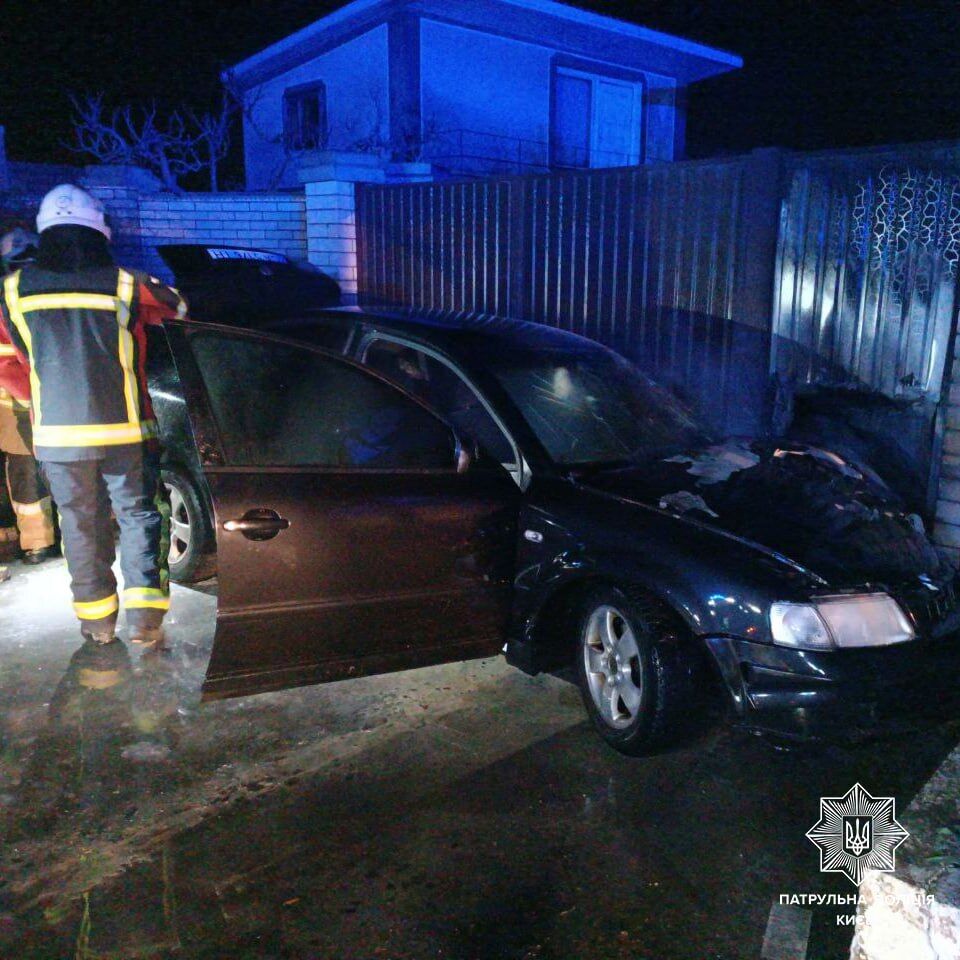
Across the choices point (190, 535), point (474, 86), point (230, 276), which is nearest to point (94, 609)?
point (190, 535)

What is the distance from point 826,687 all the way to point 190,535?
327 cm

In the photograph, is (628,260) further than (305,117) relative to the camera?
No

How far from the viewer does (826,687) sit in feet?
10.1

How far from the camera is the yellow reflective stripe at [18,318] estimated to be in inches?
159

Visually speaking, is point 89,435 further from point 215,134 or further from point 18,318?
point 215,134

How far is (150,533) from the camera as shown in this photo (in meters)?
4.32

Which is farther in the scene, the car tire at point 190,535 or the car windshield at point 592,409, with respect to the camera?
the car tire at point 190,535

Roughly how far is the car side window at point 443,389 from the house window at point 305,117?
13.8 metres

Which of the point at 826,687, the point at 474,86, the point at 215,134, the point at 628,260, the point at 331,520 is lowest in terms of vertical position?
the point at 826,687

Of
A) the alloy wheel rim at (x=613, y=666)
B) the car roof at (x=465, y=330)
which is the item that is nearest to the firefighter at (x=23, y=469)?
the car roof at (x=465, y=330)

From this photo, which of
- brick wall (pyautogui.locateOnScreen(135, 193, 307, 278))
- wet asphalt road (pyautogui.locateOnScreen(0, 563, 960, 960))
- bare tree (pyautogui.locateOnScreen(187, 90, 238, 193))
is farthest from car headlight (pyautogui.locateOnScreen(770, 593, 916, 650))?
bare tree (pyautogui.locateOnScreen(187, 90, 238, 193))

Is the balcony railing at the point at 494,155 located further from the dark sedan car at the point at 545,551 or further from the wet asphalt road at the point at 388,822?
the wet asphalt road at the point at 388,822

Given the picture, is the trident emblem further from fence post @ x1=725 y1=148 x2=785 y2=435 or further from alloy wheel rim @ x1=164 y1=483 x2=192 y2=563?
fence post @ x1=725 y1=148 x2=785 y2=435

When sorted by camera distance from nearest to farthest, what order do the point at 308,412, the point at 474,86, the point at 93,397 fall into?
the point at 308,412
the point at 93,397
the point at 474,86
